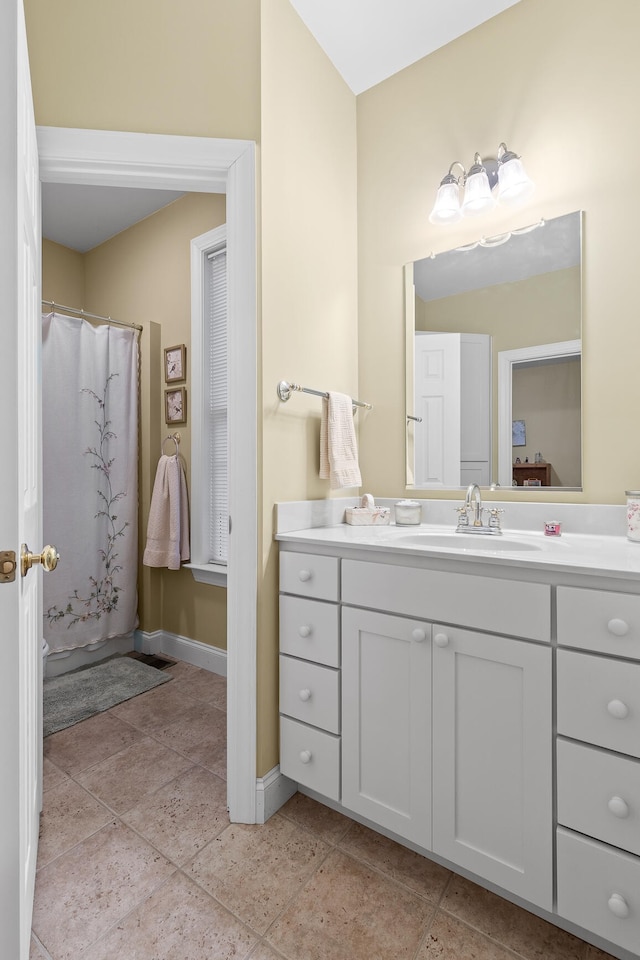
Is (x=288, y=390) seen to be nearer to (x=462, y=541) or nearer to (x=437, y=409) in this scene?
(x=437, y=409)

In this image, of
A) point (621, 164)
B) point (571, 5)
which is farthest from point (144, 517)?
point (571, 5)

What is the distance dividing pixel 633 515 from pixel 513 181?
1.19 meters

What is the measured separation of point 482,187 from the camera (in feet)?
5.49

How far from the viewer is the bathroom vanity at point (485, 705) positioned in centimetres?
99

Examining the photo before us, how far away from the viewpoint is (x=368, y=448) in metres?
2.08

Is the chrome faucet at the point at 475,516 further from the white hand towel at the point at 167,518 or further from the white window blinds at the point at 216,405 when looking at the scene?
the white hand towel at the point at 167,518

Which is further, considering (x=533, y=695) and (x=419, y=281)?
(x=419, y=281)

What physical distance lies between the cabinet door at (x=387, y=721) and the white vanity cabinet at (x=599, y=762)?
1.07ft

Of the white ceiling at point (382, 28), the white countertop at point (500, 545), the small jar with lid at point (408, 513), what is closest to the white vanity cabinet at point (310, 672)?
the white countertop at point (500, 545)

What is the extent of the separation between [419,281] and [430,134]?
58 cm

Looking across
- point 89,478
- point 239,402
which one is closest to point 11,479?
point 239,402

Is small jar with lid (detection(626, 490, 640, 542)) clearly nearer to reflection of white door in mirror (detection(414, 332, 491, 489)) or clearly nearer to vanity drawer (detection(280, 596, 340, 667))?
reflection of white door in mirror (detection(414, 332, 491, 489))

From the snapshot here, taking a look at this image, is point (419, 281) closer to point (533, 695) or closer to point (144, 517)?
point (533, 695)

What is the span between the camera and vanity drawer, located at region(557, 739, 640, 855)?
0.96 m
